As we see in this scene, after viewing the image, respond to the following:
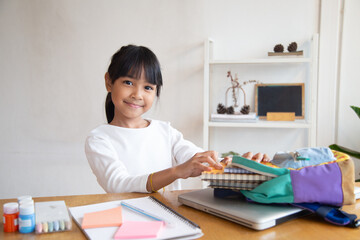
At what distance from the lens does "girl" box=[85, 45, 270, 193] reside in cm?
121

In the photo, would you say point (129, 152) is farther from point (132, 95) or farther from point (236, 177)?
point (236, 177)

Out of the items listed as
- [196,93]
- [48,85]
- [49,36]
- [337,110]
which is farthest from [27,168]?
[337,110]

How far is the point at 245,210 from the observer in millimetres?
710

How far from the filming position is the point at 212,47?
250 cm

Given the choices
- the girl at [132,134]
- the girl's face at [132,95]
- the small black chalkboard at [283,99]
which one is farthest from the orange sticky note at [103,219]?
the small black chalkboard at [283,99]

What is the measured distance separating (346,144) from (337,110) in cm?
26

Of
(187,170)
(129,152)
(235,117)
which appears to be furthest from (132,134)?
(235,117)

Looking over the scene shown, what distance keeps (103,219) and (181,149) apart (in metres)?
0.80

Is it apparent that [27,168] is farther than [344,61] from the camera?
Yes

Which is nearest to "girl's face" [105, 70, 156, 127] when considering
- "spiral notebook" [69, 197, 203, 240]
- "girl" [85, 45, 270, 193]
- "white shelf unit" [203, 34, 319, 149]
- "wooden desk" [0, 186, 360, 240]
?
"girl" [85, 45, 270, 193]

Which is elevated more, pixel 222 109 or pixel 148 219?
pixel 222 109

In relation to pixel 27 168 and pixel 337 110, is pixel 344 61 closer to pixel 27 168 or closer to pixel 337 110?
pixel 337 110

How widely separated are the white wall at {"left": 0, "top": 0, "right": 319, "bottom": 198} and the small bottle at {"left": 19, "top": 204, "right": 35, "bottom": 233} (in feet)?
6.51

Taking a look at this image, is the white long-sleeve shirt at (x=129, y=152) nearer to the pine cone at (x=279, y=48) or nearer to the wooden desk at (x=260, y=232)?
the wooden desk at (x=260, y=232)
